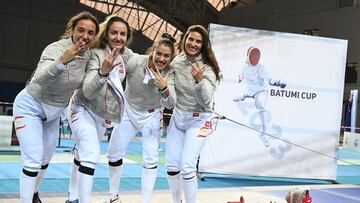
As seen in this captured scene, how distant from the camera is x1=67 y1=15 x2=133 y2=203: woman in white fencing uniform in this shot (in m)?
3.16

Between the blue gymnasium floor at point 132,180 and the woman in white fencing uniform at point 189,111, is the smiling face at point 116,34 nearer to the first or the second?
the woman in white fencing uniform at point 189,111

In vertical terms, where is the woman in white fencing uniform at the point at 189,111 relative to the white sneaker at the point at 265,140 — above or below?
above

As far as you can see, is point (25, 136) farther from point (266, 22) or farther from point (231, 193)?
point (266, 22)

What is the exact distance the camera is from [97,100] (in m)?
3.33

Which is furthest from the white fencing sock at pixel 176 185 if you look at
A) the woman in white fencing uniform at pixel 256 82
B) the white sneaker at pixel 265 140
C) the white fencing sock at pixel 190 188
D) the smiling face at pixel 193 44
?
the white sneaker at pixel 265 140

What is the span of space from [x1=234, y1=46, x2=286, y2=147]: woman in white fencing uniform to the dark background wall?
65.6 feet

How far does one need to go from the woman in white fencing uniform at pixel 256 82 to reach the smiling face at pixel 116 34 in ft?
11.4

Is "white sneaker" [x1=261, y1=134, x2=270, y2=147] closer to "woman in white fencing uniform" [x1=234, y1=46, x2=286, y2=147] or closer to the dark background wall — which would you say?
"woman in white fencing uniform" [x1=234, y1=46, x2=286, y2=147]

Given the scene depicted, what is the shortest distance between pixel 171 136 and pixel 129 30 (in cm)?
102

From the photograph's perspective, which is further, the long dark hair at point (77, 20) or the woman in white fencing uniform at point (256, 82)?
the woman in white fencing uniform at point (256, 82)

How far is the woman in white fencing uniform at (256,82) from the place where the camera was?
6621mm

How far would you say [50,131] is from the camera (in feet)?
11.1

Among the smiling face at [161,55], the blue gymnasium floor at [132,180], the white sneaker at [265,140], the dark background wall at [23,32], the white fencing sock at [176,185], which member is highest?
the dark background wall at [23,32]

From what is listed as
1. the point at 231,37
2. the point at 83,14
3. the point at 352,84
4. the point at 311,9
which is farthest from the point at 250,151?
the point at 311,9
